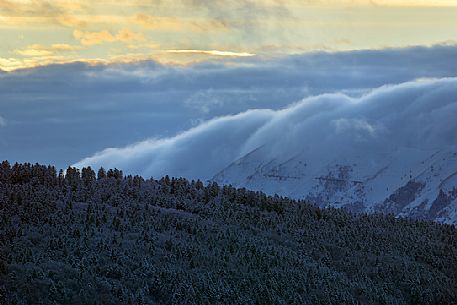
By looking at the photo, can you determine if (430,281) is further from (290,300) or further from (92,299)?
(92,299)

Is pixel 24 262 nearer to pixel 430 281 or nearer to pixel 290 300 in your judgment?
pixel 290 300

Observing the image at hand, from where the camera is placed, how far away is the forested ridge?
5041 centimetres

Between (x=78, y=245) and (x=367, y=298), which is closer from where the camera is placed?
(x=78, y=245)

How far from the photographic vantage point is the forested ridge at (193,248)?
50.4 m

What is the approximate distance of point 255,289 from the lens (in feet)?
184

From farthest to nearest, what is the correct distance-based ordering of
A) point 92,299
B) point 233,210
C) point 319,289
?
point 233,210 → point 319,289 → point 92,299

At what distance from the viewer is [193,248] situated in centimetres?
5897

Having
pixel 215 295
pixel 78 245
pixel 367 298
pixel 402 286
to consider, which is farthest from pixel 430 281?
pixel 78 245

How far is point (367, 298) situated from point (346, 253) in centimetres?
824

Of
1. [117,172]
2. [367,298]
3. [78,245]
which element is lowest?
[367,298]

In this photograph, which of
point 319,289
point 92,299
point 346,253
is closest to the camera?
point 92,299

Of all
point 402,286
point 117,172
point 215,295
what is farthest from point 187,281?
point 117,172

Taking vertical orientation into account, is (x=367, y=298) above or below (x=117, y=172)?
below

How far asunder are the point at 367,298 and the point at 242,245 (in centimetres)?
815
